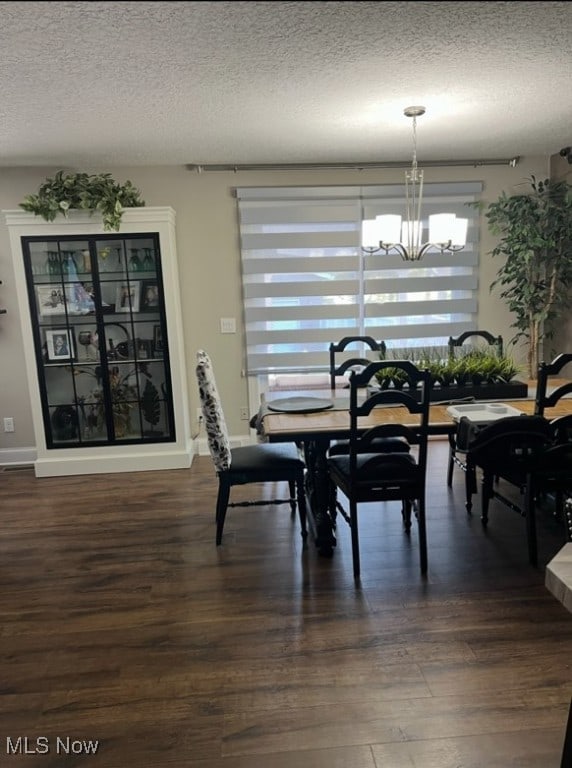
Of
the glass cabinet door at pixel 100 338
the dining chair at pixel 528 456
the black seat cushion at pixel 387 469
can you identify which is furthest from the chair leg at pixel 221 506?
the glass cabinet door at pixel 100 338

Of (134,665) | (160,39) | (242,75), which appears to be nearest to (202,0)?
(160,39)

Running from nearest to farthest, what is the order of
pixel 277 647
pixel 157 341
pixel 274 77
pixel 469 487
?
1. pixel 277 647
2. pixel 274 77
3. pixel 469 487
4. pixel 157 341

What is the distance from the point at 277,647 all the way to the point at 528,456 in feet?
4.90

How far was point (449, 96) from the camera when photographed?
275 centimetres

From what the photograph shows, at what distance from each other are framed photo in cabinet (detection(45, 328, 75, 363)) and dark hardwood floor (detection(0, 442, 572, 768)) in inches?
56.4

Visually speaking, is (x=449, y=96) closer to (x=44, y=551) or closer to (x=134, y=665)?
(x=134, y=665)

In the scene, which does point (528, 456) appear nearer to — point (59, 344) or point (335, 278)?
point (335, 278)

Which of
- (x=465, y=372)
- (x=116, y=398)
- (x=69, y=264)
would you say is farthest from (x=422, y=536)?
(x=69, y=264)

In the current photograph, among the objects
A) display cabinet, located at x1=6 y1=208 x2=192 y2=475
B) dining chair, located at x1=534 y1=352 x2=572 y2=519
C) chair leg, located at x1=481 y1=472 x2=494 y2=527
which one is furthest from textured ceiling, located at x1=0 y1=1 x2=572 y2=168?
chair leg, located at x1=481 y1=472 x2=494 y2=527

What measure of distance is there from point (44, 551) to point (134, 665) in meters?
1.21

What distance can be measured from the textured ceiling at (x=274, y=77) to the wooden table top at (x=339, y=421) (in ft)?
5.47

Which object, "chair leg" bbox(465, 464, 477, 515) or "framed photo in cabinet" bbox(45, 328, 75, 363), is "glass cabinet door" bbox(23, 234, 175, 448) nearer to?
"framed photo in cabinet" bbox(45, 328, 75, 363)

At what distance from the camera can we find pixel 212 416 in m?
2.68

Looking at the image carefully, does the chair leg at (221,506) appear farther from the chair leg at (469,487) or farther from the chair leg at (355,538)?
the chair leg at (469,487)
